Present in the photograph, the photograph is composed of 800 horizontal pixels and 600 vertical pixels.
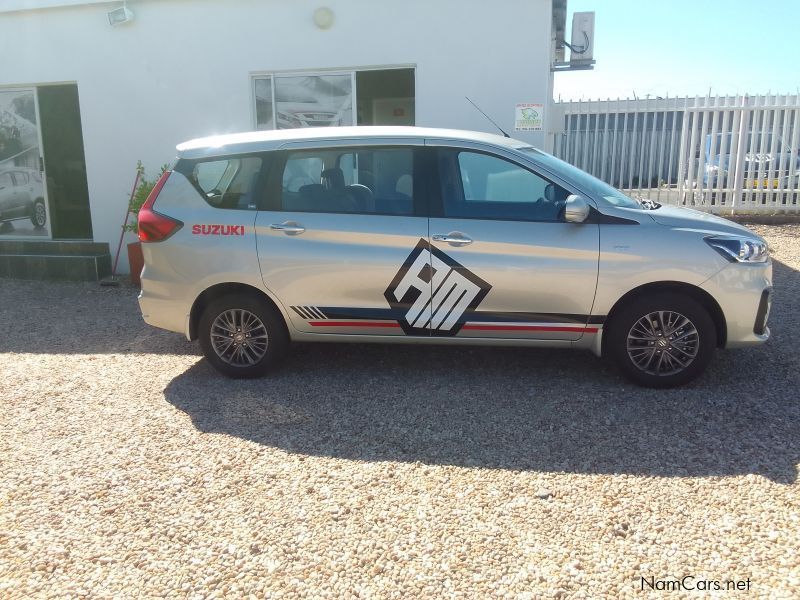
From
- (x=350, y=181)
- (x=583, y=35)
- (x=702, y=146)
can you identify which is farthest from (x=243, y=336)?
(x=702, y=146)

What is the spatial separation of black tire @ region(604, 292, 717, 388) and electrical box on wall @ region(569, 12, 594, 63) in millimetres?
7933

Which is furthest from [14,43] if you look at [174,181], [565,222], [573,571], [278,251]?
[573,571]

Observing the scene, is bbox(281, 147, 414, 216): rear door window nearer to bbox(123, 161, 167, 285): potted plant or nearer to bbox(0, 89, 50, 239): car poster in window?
bbox(123, 161, 167, 285): potted plant

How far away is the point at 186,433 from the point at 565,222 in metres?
2.85

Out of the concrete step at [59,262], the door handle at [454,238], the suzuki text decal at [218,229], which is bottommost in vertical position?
the concrete step at [59,262]

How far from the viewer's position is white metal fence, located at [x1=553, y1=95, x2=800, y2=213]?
37.7ft

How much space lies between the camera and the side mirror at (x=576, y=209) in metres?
4.40

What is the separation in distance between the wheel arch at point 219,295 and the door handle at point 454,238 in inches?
50.6

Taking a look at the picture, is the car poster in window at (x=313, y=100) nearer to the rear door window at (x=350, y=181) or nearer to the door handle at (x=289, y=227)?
the rear door window at (x=350, y=181)

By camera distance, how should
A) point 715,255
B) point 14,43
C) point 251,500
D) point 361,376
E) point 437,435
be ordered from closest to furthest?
point 251,500, point 437,435, point 715,255, point 361,376, point 14,43

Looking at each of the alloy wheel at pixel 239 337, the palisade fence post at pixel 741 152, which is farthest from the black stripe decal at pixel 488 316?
the palisade fence post at pixel 741 152

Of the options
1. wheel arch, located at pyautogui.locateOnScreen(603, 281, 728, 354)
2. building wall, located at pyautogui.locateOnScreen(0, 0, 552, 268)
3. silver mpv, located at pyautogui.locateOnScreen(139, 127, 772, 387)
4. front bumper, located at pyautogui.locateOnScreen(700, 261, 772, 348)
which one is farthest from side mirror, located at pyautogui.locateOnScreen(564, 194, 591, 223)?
building wall, located at pyautogui.locateOnScreen(0, 0, 552, 268)

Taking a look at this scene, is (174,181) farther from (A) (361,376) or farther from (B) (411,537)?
(B) (411,537)

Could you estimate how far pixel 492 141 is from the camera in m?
4.81
